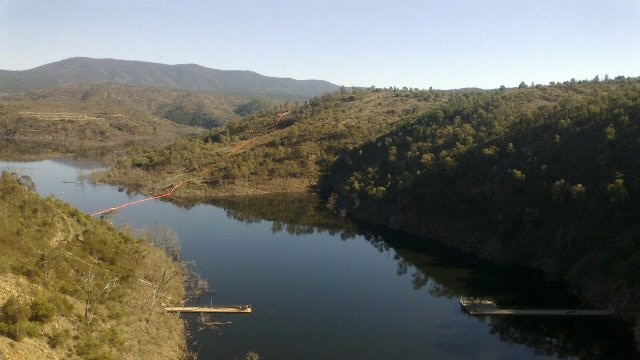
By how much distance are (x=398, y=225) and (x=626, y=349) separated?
43.2m

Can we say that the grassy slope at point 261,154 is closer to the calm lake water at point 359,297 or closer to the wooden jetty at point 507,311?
the calm lake water at point 359,297

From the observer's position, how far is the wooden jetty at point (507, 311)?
158 feet

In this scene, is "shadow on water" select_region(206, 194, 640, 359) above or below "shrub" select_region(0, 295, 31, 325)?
below

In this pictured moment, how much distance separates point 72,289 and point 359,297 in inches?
1149

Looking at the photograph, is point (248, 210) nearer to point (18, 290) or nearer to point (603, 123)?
point (603, 123)

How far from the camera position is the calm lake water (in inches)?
1694

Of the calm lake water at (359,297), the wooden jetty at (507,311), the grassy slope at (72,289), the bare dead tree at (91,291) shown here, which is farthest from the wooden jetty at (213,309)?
the wooden jetty at (507,311)

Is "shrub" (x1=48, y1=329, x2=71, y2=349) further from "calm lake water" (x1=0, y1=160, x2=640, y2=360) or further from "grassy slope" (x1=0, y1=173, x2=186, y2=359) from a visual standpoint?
"calm lake water" (x1=0, y1=160, x2=640, y2=360)

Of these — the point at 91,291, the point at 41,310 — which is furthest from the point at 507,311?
the point at 41,310

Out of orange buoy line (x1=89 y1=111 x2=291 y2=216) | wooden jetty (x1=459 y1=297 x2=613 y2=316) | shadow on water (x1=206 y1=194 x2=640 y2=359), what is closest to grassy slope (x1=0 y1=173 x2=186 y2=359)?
wooden jetty (x1=459 y1=297 x2=613 y2=316)

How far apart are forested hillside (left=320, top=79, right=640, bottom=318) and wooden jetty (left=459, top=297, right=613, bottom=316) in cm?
252

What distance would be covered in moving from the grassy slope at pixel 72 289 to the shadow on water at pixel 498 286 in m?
29.2

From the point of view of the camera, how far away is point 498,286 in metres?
57.5

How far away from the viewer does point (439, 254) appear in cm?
6981
